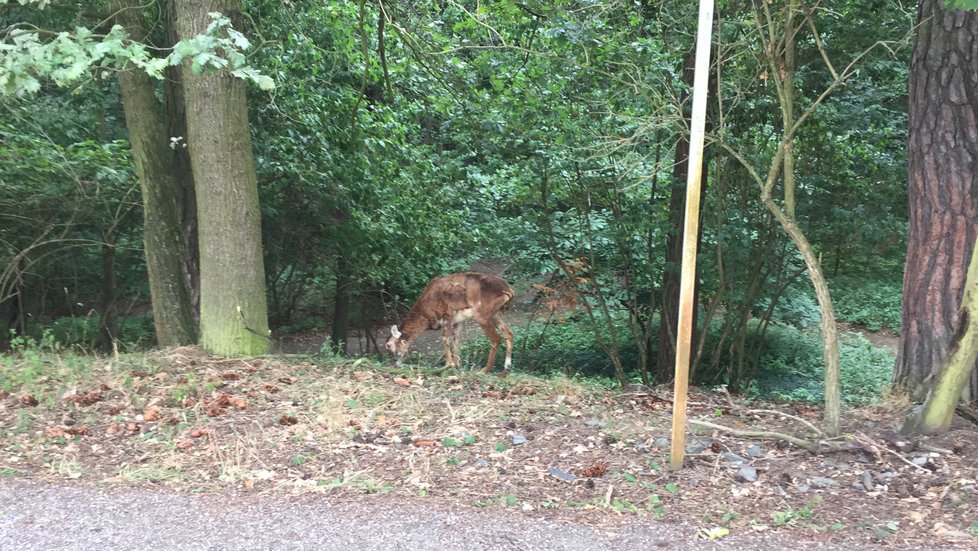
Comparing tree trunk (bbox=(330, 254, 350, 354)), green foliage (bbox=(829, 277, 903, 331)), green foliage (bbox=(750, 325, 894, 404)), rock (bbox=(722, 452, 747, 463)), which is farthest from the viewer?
green foliage (bbox=(829, 277, 903, 331))

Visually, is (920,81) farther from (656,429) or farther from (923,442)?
(656,429)

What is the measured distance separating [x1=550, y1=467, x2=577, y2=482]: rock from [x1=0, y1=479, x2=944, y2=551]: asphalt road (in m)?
0.57

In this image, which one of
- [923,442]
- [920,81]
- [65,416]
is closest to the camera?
[923,442]

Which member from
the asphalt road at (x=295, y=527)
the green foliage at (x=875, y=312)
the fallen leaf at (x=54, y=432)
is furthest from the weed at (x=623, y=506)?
the green foliage at (x=875, y=312)

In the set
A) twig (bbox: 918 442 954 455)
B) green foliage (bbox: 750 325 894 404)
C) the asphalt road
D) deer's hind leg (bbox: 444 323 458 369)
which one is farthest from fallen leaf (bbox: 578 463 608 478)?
green foliage (bbox: 750 325 894 404)

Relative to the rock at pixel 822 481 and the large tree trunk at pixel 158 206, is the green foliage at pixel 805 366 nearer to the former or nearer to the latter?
the rock at pixel 822 481

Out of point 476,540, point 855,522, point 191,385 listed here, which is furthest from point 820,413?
point 191,385

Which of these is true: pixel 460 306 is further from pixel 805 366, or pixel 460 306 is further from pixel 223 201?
pixel 805 366

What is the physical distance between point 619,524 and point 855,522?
1.38 m

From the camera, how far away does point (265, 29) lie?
942cm

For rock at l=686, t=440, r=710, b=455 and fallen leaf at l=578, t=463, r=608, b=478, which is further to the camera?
rock at l=686, t=440, r=710, b=455

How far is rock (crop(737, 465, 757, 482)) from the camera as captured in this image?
4.76 metres

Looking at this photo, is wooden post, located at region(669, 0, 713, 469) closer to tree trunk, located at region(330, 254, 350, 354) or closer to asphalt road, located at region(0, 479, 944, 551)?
asphalt road, located at region(0, 479, 944, 551)

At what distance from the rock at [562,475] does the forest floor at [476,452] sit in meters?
0.02
